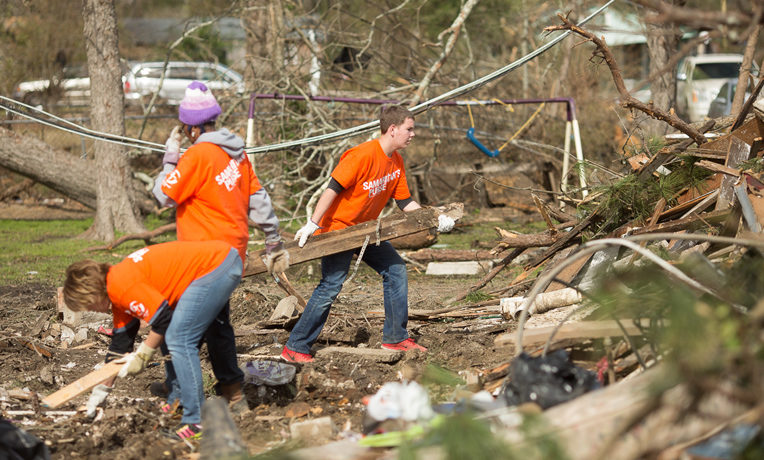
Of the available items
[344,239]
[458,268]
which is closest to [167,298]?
[344,239]

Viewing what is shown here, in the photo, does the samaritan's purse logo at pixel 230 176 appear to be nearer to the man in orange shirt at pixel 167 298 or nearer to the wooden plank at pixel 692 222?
the man in orange shirt at pixel 167 298

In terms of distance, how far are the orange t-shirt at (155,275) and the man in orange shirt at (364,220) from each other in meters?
1.28

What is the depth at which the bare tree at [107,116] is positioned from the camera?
1041 centimetres

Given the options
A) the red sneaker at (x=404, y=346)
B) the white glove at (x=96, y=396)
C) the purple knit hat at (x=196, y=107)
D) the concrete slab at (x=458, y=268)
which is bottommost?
the concrete slab at (x=458, y=268)

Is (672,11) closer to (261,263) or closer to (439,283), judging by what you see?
(261,263)

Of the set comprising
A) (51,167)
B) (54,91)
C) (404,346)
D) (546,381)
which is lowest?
(404,346)

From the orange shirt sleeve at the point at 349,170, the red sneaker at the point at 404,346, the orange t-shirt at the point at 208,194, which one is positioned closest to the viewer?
the orange t-shirt at the point at 208,194

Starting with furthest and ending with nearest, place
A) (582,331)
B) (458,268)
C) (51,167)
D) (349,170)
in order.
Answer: (51,167) < (458,268) < (349,170) < (582,331)

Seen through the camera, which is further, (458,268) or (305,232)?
(458,268)

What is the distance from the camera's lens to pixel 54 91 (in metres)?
16.1

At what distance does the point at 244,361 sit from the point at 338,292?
0.82 m

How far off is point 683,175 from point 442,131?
268 inches

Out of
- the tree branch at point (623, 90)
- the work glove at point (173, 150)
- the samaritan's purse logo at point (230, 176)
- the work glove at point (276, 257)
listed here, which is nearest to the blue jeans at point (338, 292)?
the work glove at point (276, 257)

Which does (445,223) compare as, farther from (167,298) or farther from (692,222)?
(167,298)
